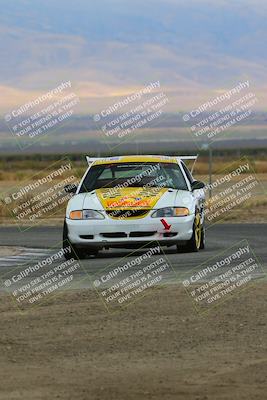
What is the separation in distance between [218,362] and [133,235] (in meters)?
9.03

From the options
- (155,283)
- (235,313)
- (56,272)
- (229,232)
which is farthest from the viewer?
(229,232)

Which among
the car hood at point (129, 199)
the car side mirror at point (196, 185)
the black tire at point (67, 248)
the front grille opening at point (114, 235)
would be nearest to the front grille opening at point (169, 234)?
the car hood at point (129, 199)

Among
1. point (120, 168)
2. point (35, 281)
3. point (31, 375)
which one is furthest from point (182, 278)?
point (31, 375)

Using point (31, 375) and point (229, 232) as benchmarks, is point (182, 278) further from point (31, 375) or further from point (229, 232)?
point (229, 232)

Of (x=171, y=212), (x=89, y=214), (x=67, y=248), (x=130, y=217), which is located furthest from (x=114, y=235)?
(x=171, y=212)

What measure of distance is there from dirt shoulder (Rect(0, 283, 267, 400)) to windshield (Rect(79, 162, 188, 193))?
6.18 m

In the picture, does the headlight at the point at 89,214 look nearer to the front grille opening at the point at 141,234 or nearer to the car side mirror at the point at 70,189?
the front grille opening at the point at 141,234

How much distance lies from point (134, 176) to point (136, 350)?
378 inches

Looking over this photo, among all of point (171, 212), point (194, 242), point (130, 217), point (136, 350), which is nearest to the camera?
point (136, 350)

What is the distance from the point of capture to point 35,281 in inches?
599

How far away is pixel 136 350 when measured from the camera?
33.2 feet

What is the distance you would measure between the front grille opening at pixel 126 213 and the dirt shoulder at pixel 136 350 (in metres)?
5.21

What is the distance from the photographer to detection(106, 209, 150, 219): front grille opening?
18484 millimetres

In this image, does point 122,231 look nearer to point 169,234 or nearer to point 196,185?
point 169,234
